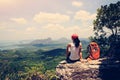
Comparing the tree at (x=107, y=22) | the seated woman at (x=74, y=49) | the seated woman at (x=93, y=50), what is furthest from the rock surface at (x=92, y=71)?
the tree at (x=107, y=22)

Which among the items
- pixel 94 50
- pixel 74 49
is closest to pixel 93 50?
pixel 94 50

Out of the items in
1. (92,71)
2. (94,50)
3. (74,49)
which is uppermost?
(74,49)

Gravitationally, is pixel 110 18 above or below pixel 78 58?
above

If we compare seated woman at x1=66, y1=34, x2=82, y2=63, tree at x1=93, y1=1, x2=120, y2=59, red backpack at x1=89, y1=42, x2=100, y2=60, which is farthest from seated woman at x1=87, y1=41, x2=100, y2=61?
tree at x1=93, y1=1, x2=120, y2=59

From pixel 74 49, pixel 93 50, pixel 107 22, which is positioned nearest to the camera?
pixel 74 49

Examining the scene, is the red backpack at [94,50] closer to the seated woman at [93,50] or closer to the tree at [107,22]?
the seated woman at [93,50]

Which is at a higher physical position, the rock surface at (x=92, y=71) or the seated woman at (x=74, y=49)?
the seated woman at (x=74, y=49)

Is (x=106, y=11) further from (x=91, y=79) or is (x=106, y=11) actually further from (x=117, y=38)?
(x=91, y=79)

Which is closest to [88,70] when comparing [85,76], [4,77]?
[85,76]

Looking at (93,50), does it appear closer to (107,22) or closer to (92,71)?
(92,71)

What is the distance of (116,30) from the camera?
54688mm

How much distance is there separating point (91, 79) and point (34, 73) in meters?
52.6

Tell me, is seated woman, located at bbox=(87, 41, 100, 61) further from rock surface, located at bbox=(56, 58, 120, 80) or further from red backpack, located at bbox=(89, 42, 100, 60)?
rock surface, located at bbox=(56, 58, 120, 80)

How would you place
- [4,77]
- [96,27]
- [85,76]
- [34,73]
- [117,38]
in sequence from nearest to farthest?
1. [85,76]
2. [117,38]
3. [96,27]
4. [34,73]
5. [4,77]
